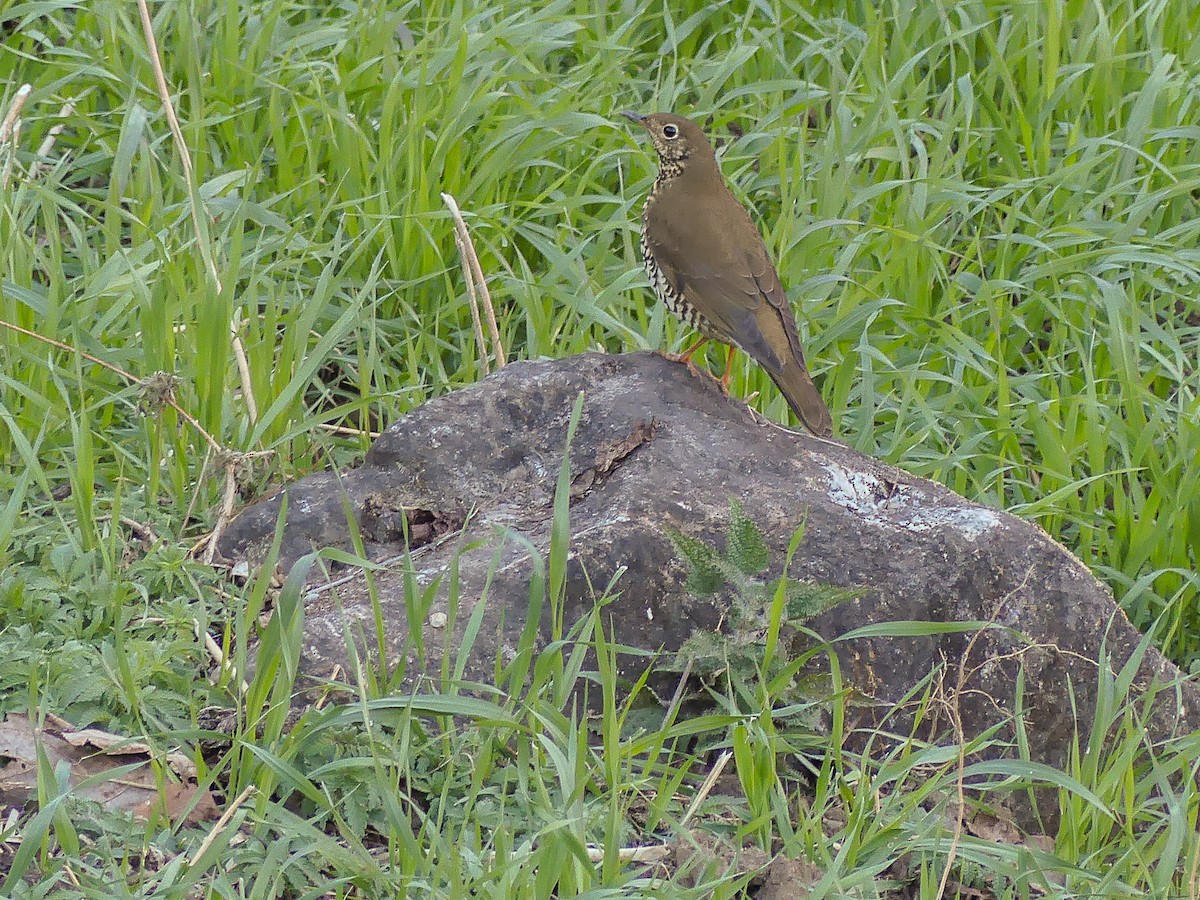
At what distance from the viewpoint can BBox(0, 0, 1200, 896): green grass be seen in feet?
8.61

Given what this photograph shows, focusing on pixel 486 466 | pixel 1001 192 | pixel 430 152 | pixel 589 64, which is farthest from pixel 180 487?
pixel 1001 192

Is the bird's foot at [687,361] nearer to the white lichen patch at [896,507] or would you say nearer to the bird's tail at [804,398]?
the bird's tail at [804,398]

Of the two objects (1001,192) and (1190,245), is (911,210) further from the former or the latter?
(1190,245)

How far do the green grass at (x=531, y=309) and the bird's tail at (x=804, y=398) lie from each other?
46cm

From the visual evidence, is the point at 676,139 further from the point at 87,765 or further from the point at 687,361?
the point at 87,765

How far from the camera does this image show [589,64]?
5324 mm

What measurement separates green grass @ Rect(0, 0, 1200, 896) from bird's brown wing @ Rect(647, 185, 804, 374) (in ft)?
1.06

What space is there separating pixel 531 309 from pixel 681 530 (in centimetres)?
151

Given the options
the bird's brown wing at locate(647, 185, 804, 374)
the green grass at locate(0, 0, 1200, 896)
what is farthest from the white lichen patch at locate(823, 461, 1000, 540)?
the bird's brown wing at locate(647, 185, 804, 374)

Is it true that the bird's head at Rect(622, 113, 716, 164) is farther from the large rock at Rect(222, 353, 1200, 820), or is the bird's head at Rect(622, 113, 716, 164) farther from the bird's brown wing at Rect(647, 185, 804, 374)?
the large rock at Rect(222, 353, 1200, 820)

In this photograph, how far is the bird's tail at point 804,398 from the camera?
149 inches

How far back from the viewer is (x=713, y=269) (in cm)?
413

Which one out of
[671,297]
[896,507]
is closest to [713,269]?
[671,297]

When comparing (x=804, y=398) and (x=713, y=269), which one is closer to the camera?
(x=804, y=398)
